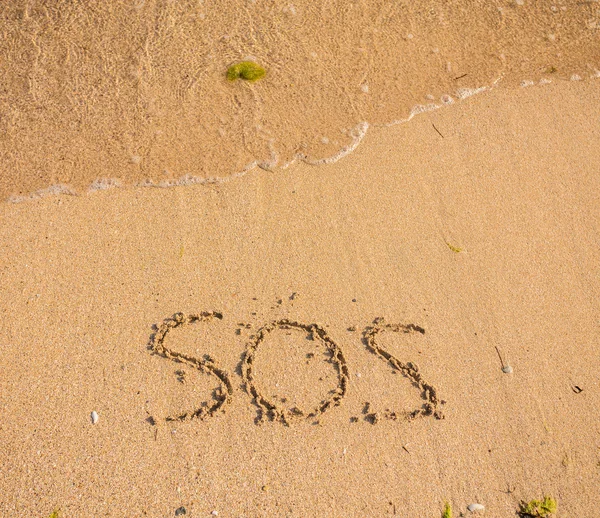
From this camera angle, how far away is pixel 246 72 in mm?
4148

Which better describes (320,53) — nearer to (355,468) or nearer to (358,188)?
(358,188)

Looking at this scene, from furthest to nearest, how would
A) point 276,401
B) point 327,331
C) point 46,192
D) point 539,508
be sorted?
point 46,192 → point 327,331 → point 276,401 → point 539,508

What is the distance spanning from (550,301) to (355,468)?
5.35ft

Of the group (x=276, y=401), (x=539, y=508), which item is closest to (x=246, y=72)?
(x=276, y=401)

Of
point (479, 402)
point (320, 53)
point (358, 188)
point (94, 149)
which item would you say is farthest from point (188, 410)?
point (320, 53)

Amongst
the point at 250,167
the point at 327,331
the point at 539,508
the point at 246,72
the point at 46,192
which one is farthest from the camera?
the point at 246,72

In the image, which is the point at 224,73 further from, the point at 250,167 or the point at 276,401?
the point at 276,401

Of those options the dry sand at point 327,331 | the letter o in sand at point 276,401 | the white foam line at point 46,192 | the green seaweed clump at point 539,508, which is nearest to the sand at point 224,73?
the white foam line at point 46,192

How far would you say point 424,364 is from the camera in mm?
3014

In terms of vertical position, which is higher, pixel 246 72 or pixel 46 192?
pixel 246 72

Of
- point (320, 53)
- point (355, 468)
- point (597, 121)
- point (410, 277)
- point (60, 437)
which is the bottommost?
point (355, 468)

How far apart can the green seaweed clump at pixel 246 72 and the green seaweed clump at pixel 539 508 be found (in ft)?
11.3

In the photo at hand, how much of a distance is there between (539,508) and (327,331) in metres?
1.43

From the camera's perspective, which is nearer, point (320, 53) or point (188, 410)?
point (188, 410)
